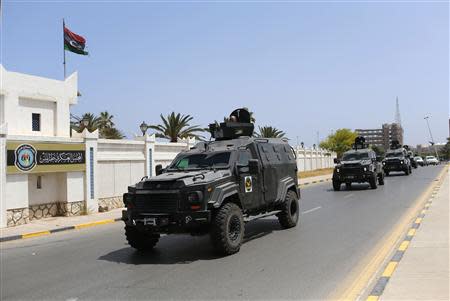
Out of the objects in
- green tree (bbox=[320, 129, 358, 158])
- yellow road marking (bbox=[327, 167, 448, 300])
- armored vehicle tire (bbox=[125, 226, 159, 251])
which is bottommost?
yellow road marking (bbox=[327, 167, 448, 300])

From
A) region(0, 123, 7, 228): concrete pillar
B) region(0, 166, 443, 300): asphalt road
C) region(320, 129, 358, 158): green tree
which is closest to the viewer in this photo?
region(0, 166, 443, 300): asphalt road

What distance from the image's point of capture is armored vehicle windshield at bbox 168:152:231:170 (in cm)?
1031

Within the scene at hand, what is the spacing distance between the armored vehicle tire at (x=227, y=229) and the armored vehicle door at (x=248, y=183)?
2.29ft

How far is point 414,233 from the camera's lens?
10438 mm

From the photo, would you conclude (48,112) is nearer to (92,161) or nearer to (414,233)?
(92,161)

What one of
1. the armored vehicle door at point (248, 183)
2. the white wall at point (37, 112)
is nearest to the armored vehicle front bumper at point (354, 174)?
the white wall at point (37, 112)

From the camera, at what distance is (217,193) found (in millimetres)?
9109

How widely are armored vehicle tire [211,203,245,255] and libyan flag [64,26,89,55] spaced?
16.9 metres

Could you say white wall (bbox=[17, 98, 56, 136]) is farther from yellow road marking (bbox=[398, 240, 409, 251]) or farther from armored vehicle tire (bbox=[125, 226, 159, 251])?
yellow road marking (bbox=[398, 240, 409, 251])

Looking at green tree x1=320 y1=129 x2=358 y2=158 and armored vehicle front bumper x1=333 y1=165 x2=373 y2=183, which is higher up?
green tree x1=320 y1=129 x2=358 y2=158

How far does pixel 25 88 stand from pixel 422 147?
200 m

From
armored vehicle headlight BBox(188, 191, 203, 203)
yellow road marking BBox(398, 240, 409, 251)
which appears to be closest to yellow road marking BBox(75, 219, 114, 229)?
armored vehicle headlight BBox(188, 191, 203, 203)

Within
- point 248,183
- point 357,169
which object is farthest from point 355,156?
point 248,183

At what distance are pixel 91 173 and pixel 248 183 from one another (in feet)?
32.3
